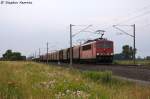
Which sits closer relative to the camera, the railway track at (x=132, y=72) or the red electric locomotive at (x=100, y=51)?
the railway track at (x=132, y=72)

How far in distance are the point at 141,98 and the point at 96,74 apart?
43.9 ft

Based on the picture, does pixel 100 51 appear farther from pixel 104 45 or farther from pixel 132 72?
pixel 132 72

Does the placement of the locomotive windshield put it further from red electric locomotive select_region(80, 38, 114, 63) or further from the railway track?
the railway track

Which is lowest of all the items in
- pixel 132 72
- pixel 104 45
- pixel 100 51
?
pixel 132 72

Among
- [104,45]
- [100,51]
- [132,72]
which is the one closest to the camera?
[132,72]

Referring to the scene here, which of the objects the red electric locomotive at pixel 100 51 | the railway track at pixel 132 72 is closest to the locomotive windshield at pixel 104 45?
the red electric locomotive at pixel 100 51

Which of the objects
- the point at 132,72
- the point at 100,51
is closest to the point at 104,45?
the point at 100,51

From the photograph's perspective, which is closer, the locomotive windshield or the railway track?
the railway track

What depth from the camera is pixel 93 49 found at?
52.6 meters

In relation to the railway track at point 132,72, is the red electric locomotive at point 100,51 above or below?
above

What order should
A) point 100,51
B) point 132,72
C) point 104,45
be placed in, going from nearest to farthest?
point 132,72, point 100,51, point 104,45

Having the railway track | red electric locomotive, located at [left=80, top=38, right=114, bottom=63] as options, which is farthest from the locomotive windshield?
the railway track

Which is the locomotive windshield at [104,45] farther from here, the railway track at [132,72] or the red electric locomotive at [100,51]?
the railway track at [132,72]

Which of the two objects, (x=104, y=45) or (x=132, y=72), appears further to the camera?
(x=104, y=45)
